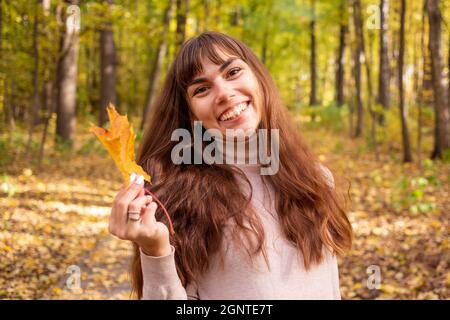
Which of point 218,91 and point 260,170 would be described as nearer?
point 218,91

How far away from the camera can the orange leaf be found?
42.1 inches

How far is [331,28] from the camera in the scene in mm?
26969

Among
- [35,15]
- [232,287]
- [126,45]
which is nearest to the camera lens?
[232,287]

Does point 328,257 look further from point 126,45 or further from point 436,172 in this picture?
point 126,45

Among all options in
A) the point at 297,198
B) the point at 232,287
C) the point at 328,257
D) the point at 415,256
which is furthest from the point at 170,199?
the point at 415,256

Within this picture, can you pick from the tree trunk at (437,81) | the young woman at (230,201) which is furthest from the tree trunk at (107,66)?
the young woman at (230,201)

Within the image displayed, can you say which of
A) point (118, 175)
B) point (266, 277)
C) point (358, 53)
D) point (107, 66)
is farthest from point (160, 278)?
point (107, 66)

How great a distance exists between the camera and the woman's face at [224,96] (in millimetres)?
1585

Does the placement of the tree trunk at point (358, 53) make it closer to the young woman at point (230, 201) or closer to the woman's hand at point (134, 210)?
the young woman at point (230, 201)

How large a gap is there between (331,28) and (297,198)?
26.9 m

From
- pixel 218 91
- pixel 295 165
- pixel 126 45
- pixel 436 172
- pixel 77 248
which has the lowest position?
pixel 77 248

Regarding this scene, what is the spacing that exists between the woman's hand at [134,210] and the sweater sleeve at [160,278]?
110 millimetres

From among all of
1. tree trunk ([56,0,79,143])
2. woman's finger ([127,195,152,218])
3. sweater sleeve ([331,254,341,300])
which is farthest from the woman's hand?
tree trunk ([56,0,79,143])

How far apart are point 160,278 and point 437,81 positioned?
9015 millimetres
